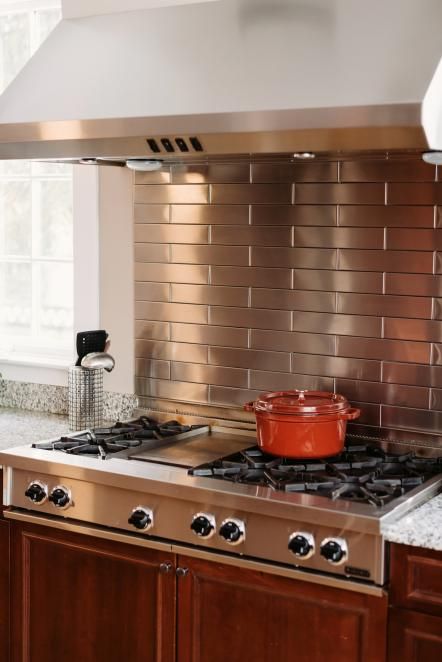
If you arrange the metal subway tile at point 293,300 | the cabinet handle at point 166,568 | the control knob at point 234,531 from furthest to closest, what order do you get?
the metal subway tile at point 293,300 < the cabinet handle at point 166,568 < the control knob at point 234,531

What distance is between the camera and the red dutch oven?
2.59 metres

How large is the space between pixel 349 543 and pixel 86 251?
1549 millimetres

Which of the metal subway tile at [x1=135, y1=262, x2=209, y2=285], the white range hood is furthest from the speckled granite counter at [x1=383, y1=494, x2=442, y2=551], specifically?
the metal subway tile at [x1=135, y1=262, x2=209, y2=285]

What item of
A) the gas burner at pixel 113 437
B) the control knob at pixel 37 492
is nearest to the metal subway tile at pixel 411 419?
the gas burner at pixel 113 437

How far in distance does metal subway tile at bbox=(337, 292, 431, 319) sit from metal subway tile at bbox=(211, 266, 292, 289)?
0.61ft

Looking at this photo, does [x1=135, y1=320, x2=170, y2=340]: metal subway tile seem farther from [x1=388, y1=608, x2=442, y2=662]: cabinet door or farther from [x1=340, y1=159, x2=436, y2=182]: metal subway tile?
[x1=388, y1=608, x2=442, y2=662]: cabinet door

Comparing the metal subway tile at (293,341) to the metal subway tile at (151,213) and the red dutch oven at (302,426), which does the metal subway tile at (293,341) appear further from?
the metal subway tile at (151,213)

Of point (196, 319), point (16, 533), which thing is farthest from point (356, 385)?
point (16, 533)

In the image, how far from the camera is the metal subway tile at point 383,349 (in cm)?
277

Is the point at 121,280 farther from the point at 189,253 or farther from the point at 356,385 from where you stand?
the point at 356,385

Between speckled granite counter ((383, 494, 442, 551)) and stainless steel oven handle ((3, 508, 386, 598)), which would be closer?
speckled granite counter ((383, 494, 442, 551))

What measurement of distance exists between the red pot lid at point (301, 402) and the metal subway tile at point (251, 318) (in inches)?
9.1

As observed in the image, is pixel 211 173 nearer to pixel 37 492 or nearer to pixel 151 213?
pixel 151 213

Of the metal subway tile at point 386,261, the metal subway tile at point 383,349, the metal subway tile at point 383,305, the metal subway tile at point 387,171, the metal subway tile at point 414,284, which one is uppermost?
the metal subway tile at point 387,171
